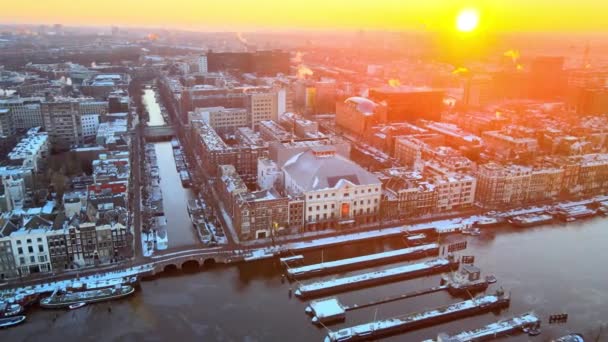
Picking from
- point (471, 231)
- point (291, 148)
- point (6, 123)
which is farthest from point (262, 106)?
point (471, 231)

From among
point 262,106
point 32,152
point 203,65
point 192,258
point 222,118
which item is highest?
point 203,65

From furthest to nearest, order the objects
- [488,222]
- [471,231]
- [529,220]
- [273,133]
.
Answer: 1. [273,133]
2. [529,220]
3. [488,222]
4. [471,231]

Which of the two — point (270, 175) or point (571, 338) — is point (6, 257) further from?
point (571, 338)

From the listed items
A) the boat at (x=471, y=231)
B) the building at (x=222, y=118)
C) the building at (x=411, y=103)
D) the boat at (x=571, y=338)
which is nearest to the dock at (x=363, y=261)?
the boat at (x=471, y=231)

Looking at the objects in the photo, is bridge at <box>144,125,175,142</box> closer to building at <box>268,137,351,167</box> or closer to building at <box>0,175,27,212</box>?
building at <box>268,137,351,167</box>

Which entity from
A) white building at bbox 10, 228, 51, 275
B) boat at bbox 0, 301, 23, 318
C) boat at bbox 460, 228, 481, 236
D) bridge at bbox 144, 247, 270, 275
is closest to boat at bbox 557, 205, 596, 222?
boat at bbox 460, 228, 481, 236

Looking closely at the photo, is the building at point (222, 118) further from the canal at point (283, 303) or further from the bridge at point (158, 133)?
the canal at point (283, 303)
